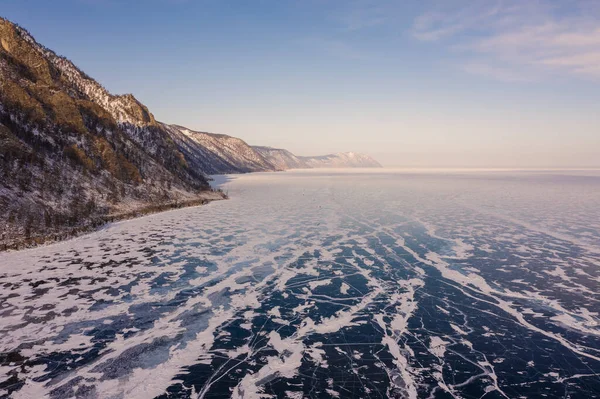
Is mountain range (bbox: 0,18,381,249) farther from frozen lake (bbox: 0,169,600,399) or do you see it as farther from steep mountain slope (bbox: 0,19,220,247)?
frozen lake (bbox: 0,169,600,399)

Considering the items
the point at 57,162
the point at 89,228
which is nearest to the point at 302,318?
the point at 89,228

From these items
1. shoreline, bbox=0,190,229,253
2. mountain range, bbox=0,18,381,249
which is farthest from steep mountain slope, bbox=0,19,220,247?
shoreline, bbox=0,190,229,253

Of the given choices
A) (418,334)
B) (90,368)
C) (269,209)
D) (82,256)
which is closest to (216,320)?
(90,368)

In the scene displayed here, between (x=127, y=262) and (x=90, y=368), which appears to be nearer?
(x=90, y=368)

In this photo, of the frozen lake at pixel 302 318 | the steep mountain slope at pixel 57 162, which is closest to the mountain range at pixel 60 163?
the steep mountain slope at pixel 57 162

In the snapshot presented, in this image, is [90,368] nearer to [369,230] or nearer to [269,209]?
[369,230]

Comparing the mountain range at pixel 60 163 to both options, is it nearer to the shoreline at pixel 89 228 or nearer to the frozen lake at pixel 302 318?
the shoreline at pixel 89 228

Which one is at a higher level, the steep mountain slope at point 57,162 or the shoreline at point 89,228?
the steep mountain slope at point 57,162
